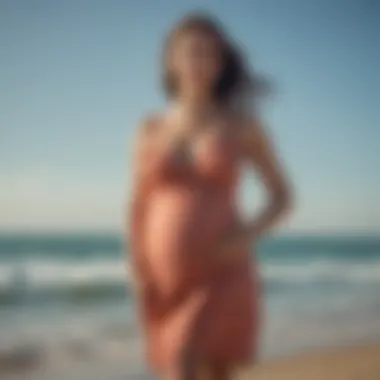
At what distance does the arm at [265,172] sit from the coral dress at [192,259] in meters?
0.03

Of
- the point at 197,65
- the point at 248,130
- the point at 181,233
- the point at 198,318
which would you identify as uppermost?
the point at 197,65

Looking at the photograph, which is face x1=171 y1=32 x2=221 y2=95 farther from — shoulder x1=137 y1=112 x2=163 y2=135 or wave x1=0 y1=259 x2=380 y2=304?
wave x1=0 y1=259 x2=380 y2=304

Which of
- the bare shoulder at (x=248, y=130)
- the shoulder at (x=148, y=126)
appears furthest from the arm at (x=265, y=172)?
the shoulder at (x=148, y=126)

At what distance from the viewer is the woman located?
49.9 inches

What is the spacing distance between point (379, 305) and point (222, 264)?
1.19 feet

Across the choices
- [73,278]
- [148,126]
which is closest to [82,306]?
[73,278]

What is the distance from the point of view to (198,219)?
4.17 ft

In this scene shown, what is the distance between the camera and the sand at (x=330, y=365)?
53.9 inches

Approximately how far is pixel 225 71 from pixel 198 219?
0.25 m

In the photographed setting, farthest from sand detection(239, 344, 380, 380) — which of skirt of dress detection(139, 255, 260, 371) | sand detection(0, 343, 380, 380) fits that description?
skirt of dress detection(139, 255, 260, 371)

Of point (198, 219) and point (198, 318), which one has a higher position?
point (198, 219)

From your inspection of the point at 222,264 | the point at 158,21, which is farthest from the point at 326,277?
the point at 158,21

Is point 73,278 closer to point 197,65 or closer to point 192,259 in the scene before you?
point 192,259

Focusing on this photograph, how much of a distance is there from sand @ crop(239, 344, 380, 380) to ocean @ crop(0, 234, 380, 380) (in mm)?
27
